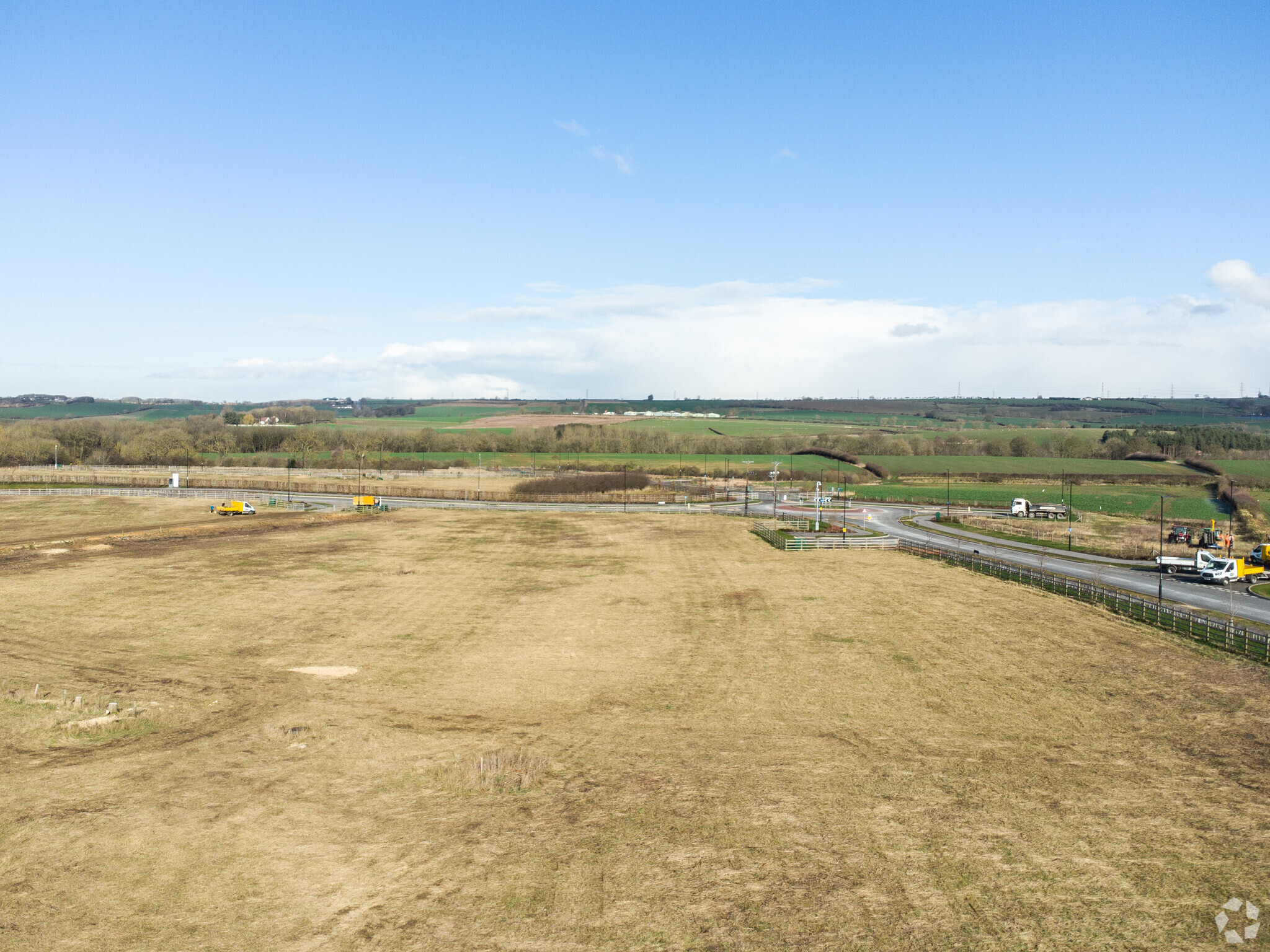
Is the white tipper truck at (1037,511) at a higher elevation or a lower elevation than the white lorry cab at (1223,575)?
higher

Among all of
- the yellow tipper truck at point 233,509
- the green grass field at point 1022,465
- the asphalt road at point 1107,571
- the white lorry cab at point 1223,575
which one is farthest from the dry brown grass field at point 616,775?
the green grass field at point 1022,465

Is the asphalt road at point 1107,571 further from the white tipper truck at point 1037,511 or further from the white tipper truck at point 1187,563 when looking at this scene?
the white tipper truck at point 1037,511

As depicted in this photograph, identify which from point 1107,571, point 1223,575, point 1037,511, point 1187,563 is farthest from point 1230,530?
point 1107,571

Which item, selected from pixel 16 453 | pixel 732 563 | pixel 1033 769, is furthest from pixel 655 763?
pixel 16 453

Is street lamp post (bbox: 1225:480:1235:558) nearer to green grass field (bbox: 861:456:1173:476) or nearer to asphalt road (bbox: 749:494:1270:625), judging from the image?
asphalt road (bbox: 749:494:1270:625)

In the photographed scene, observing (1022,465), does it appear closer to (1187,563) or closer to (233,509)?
(1187,563)

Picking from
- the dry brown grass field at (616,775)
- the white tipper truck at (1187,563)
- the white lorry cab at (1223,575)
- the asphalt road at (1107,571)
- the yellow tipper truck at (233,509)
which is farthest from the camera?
the yellow tipper truck at (233,509)

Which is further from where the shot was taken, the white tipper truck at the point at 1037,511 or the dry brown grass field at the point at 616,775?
the white tipper truck at the point at 1037,511
